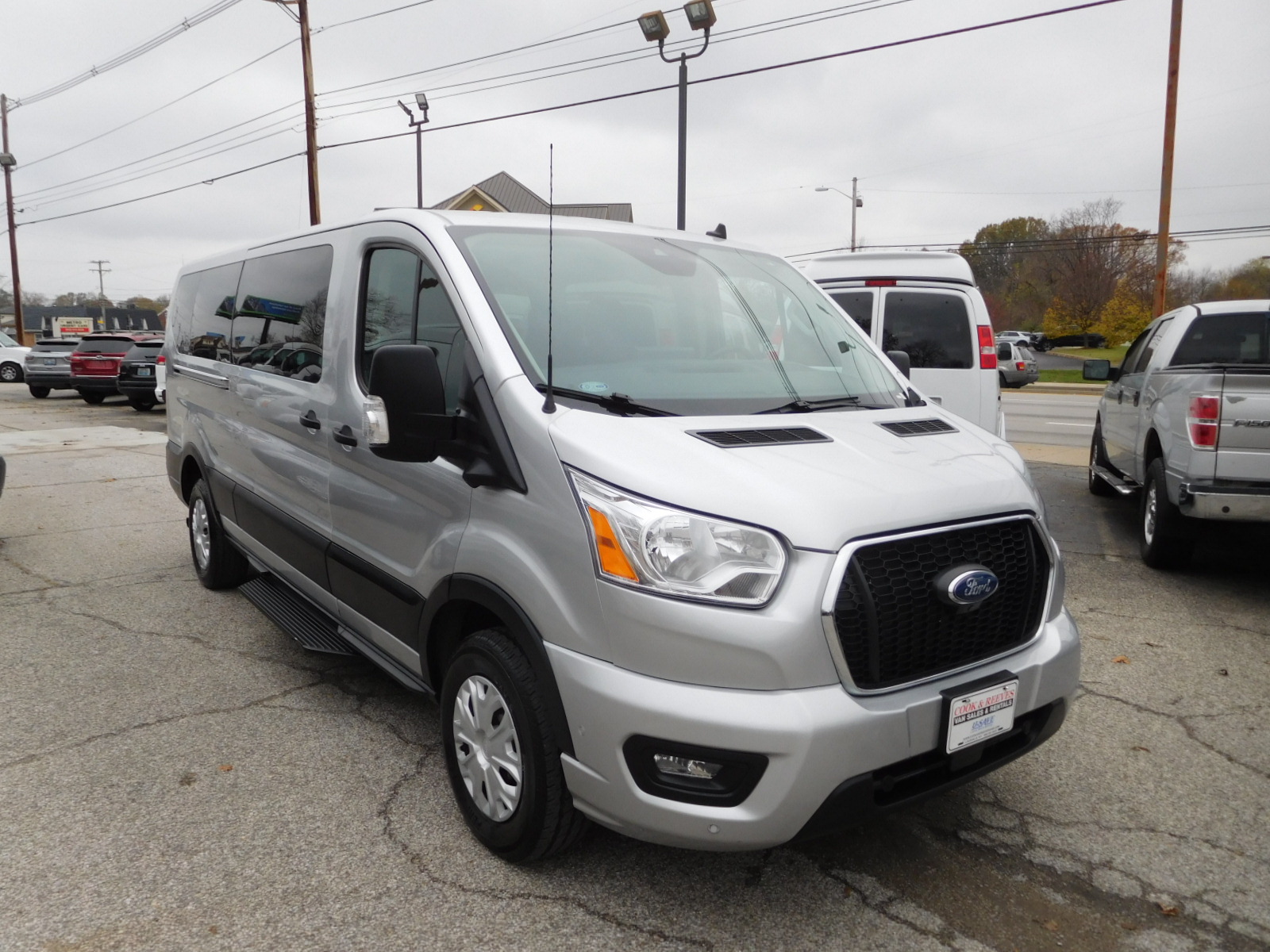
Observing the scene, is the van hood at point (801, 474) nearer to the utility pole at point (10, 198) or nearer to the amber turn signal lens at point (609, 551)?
the amber turn signal lens at point (609, 551)

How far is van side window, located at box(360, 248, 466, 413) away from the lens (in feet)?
10.1

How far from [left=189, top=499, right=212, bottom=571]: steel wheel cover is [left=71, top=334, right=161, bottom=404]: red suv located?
17.4 metres

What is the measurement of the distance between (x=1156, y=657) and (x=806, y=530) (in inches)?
131

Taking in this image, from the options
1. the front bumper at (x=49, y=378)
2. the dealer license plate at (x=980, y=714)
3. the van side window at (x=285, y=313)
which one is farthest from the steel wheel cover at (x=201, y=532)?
the front bumper at (x=49, y=378)

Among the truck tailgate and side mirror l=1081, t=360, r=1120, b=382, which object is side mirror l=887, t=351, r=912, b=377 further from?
side mirror l=1081, t=360, r=1120, b=382

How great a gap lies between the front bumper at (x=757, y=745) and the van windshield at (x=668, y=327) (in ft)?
2.98

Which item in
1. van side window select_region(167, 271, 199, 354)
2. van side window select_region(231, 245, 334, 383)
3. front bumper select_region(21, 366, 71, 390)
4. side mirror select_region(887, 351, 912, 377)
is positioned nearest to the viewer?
van side window select_region(231, 245, 334, 383)

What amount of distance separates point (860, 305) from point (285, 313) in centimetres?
559

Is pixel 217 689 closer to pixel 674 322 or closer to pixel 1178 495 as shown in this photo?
pixel 674 322

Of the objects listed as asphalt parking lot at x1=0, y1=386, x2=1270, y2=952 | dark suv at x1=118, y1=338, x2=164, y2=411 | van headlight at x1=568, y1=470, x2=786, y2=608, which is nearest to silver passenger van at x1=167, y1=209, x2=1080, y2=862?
van headlight at x1=568, y1=470, x2=786, y2=608

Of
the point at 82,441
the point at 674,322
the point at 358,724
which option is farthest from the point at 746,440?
the point at 82,441

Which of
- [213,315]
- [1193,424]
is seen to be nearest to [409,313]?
[213,315]

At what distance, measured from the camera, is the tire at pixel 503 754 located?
2.58 meters

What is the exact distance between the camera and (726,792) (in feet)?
7.58
